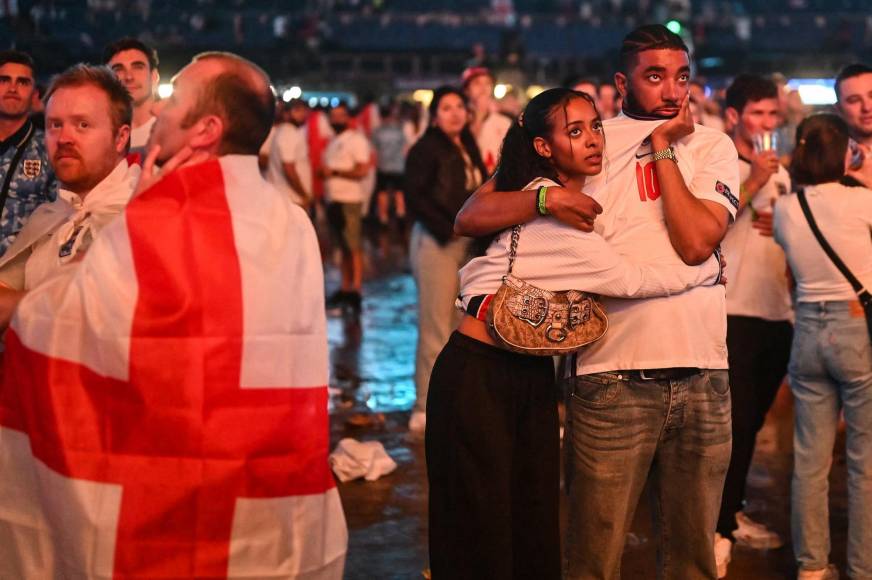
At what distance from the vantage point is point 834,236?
4.88 m

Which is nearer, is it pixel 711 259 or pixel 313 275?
pixel 313 275

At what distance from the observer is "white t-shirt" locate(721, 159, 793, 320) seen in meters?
5.32

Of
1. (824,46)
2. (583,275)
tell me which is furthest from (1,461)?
(824,46)

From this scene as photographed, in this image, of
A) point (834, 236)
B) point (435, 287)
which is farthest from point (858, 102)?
point (435, 287)

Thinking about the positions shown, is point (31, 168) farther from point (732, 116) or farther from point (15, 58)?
point (732, 116)

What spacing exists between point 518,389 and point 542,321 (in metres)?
0.31

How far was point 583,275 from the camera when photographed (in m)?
3.67

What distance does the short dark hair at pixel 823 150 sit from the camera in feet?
16.0

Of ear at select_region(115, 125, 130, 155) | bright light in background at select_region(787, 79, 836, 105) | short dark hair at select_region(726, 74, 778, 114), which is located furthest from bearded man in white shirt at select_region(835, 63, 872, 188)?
bright light in background at select_region(787, 79, 836, 105)

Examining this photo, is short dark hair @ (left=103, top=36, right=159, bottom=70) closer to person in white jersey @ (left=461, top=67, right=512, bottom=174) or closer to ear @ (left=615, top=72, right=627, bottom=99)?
person in white jersey @ (left=461, top=67, right=512, bottom=174)

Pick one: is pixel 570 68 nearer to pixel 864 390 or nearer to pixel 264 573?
pixel 864 390

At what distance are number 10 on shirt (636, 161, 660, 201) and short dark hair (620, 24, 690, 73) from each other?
1.19 ft

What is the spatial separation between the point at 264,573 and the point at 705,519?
155 cm

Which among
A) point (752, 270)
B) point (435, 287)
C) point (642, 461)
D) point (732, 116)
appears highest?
point (732, 116)
